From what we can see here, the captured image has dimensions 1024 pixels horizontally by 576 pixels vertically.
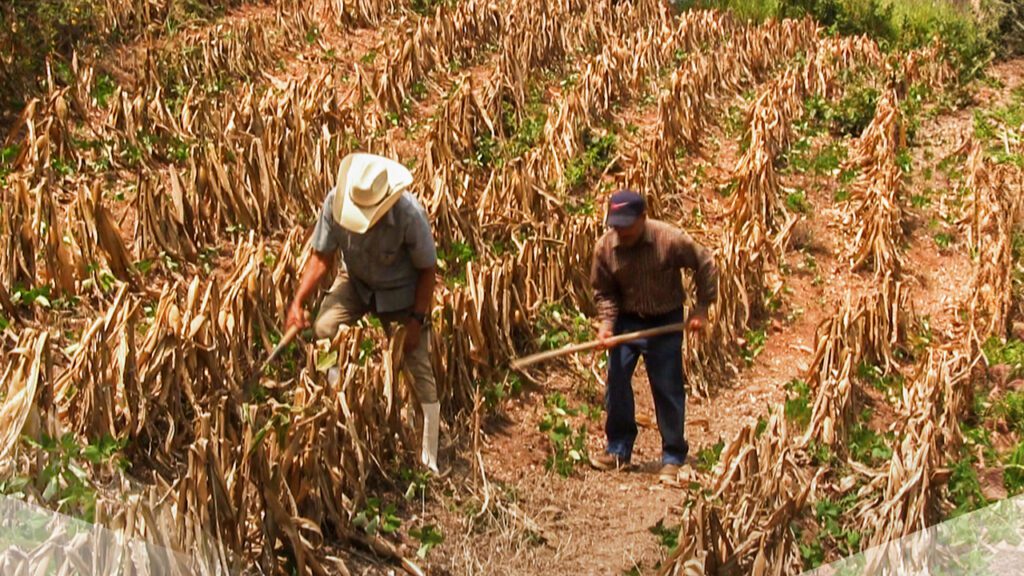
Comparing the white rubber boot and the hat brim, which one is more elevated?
the hat brim

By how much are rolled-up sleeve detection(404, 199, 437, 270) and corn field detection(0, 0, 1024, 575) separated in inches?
16.8

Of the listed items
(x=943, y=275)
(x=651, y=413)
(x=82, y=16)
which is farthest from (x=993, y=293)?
(x=82, y=16)

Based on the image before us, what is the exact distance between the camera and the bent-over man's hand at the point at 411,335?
712 centimetres

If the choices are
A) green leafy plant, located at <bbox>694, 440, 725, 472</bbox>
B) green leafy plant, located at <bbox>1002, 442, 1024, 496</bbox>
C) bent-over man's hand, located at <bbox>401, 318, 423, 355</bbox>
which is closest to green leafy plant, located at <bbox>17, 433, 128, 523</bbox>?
bent-over man's hand, located at <bbox>401, 318, 423, 355</bbox>

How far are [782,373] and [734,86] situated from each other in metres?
5.74

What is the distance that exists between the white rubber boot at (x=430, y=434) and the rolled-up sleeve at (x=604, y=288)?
996 millimetres

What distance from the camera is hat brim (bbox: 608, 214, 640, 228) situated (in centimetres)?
720

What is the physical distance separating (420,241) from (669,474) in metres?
1.87

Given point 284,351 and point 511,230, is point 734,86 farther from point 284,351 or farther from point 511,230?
point 284,351

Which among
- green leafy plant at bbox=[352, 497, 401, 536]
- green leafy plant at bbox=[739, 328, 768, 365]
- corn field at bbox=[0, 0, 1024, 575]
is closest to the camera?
corn field at bbox=[0, 0, 1024, 575]

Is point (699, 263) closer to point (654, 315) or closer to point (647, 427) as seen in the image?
point (654, 315)

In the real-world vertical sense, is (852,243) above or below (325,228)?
below

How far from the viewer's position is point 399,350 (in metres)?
7.10

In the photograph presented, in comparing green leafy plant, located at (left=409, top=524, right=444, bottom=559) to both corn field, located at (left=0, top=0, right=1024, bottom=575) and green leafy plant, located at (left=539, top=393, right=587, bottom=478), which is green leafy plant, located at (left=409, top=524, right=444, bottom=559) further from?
green leafy plant, located at (left=539, top=393, right=587, bottom=478)
